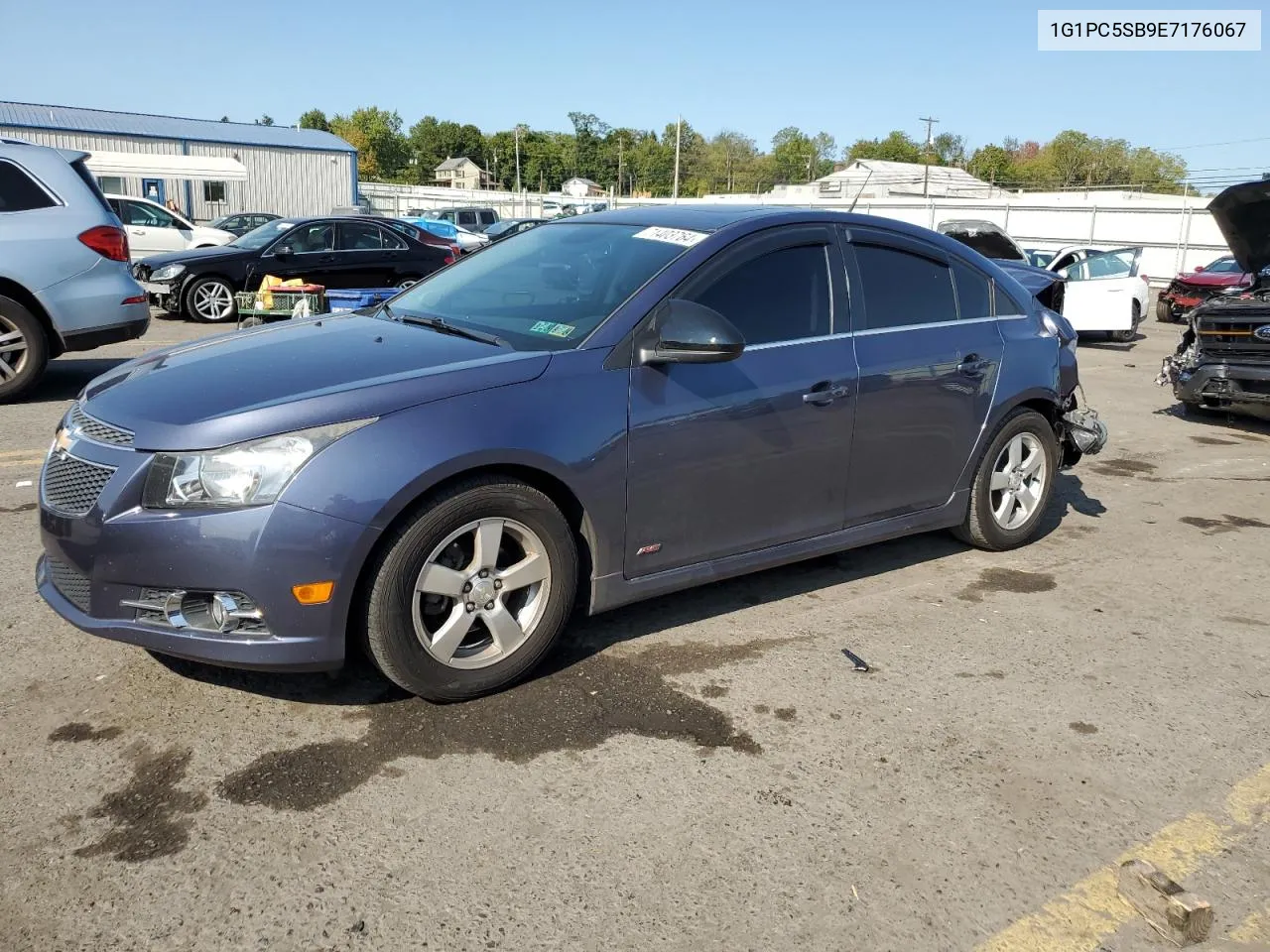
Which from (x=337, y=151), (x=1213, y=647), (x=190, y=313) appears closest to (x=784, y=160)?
(x=337, y=151)

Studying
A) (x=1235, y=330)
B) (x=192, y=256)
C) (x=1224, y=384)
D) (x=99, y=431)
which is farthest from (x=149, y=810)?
(x=192, y=256)

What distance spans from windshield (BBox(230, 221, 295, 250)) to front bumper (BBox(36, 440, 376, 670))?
1219 cm

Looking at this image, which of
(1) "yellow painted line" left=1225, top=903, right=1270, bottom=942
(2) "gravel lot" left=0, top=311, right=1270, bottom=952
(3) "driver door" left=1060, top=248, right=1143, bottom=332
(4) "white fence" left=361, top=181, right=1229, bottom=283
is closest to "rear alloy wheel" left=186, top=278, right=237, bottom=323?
(2) "gravel lot" left=0, top=311, right=1270, bottom=952

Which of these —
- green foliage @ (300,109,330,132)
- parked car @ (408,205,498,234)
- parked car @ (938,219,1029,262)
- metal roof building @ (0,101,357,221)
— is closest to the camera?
parked car @ (938,219,1029,262)

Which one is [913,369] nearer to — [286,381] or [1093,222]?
[286,381]

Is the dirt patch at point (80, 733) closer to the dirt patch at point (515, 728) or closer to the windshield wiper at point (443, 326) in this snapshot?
the dirt patch at point (515, 728)

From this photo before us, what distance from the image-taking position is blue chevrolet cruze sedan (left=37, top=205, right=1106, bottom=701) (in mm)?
3051

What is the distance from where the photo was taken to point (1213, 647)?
4.23 m

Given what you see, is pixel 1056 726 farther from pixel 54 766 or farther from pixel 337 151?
pixel 337 151

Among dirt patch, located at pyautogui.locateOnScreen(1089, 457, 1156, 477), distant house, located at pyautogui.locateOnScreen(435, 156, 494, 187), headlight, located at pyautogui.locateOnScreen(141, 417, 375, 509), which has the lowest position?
dirt patch, located at pyautogui.locateOnScreen(1089, 457, 1156, 477)

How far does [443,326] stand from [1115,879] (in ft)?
9.68

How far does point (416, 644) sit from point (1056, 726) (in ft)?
7.18

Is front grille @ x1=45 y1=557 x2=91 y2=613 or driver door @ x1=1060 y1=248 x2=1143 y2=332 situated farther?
driver door @ x1=1060 y1=248 x2=1143 y2=332

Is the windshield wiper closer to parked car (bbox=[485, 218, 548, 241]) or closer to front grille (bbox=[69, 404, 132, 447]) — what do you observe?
parked car (bbox=[485, 218, 548, 241])
